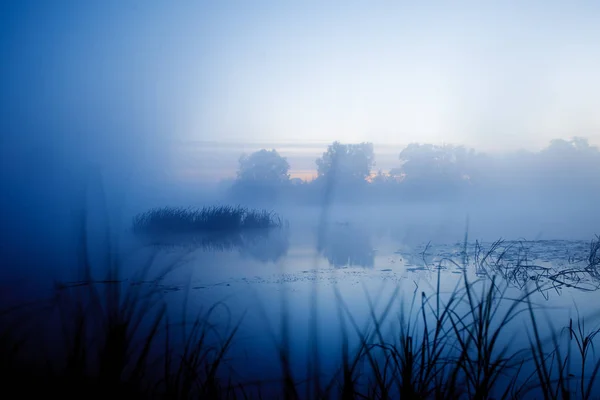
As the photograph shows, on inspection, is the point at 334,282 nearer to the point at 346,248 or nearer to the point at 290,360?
the point at 290,360

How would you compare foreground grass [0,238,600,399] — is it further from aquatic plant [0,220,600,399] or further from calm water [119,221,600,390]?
calm water [119,221,600,390]

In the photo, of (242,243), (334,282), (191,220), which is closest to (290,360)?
(334,282)

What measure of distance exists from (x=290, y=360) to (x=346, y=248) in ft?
15.1

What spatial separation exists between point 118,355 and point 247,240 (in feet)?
23.6

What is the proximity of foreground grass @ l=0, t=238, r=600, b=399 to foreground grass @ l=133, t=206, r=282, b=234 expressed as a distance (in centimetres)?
542

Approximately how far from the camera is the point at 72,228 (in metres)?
10.3

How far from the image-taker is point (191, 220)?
984cm

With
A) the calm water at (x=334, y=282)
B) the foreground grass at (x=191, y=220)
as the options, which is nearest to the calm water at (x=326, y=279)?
the calm water at (x=334, y=282)

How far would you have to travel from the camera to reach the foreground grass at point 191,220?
32.0ft

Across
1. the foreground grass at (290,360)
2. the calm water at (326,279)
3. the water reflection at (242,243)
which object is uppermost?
the foreground grass at (290,360)

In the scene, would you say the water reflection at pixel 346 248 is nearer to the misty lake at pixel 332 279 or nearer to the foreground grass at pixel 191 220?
the misty lake at pixel 332 279

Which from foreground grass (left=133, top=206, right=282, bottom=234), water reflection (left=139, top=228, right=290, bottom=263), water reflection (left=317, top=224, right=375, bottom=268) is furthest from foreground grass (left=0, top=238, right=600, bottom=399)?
foreground grass (left=133, top=206, right=282, bottom=234)

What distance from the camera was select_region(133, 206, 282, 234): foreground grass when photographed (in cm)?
975

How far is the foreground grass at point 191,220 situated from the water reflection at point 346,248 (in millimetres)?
2193
